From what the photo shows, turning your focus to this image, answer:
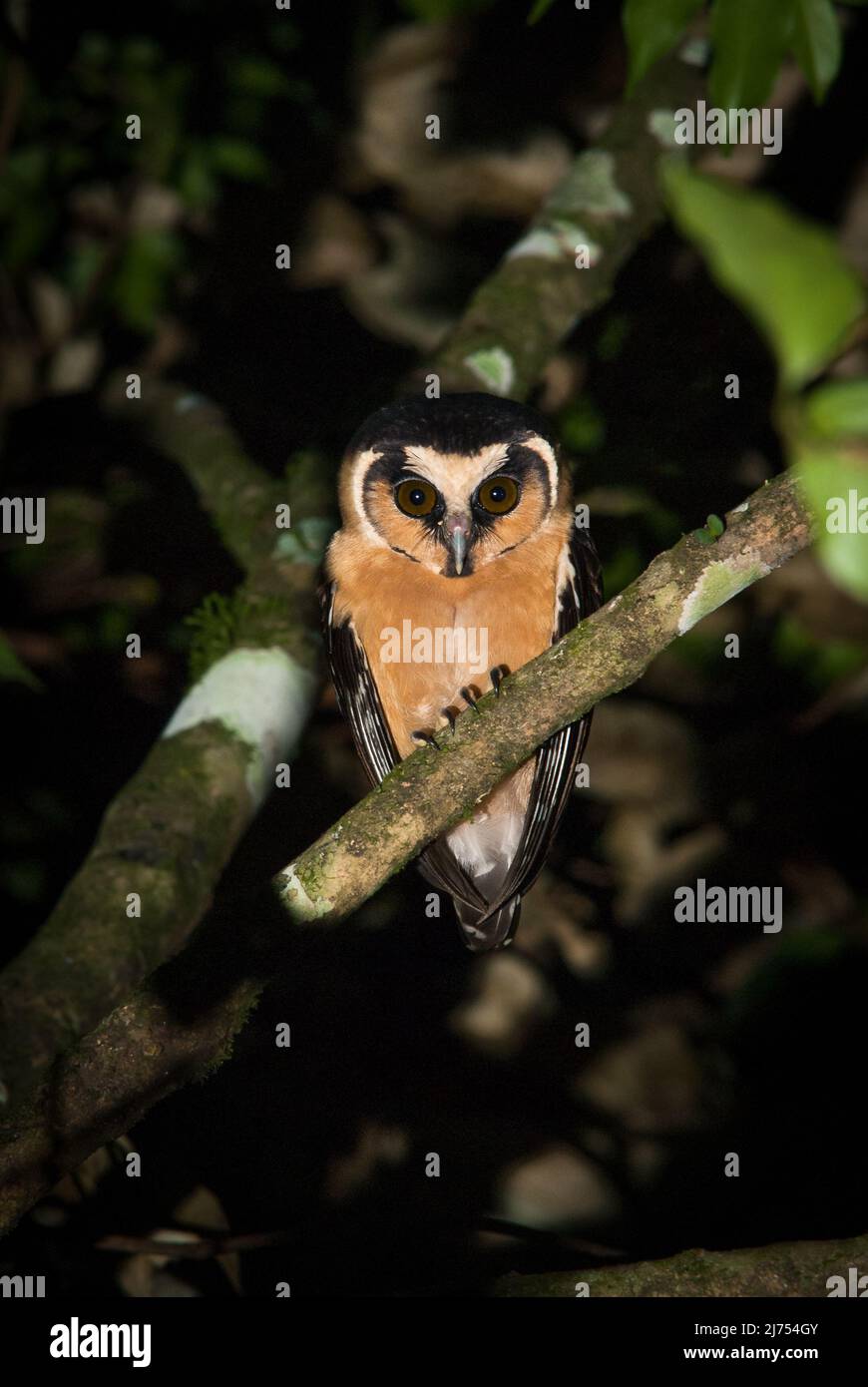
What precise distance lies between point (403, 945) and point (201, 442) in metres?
Answer: 2.45

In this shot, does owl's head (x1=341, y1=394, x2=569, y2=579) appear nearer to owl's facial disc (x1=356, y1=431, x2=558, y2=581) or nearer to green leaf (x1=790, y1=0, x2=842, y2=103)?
owl's facial disc (x1=356, y1=431, x2=558, y2=581)

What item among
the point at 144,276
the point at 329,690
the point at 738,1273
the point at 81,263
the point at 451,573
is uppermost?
the point at 81,263

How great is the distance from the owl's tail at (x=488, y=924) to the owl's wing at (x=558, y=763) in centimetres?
2

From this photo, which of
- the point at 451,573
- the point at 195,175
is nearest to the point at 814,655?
the point at 451,573

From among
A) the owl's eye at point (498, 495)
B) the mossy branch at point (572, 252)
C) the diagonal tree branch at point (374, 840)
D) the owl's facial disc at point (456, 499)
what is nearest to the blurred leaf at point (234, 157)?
the mossy branch at point (572, 252)

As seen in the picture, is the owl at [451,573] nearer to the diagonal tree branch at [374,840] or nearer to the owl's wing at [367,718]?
the owl's wing at [367,718]

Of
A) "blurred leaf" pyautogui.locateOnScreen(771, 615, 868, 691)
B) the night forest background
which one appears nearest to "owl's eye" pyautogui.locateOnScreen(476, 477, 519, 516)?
the night forest background

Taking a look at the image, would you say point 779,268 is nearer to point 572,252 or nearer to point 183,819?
point 183,819

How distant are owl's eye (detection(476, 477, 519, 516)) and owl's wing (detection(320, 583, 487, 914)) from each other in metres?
0.59

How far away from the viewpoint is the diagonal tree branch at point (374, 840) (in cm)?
226

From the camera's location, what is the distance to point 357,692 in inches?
152

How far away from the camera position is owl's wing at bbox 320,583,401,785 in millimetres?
3768

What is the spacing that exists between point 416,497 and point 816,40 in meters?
1.73
